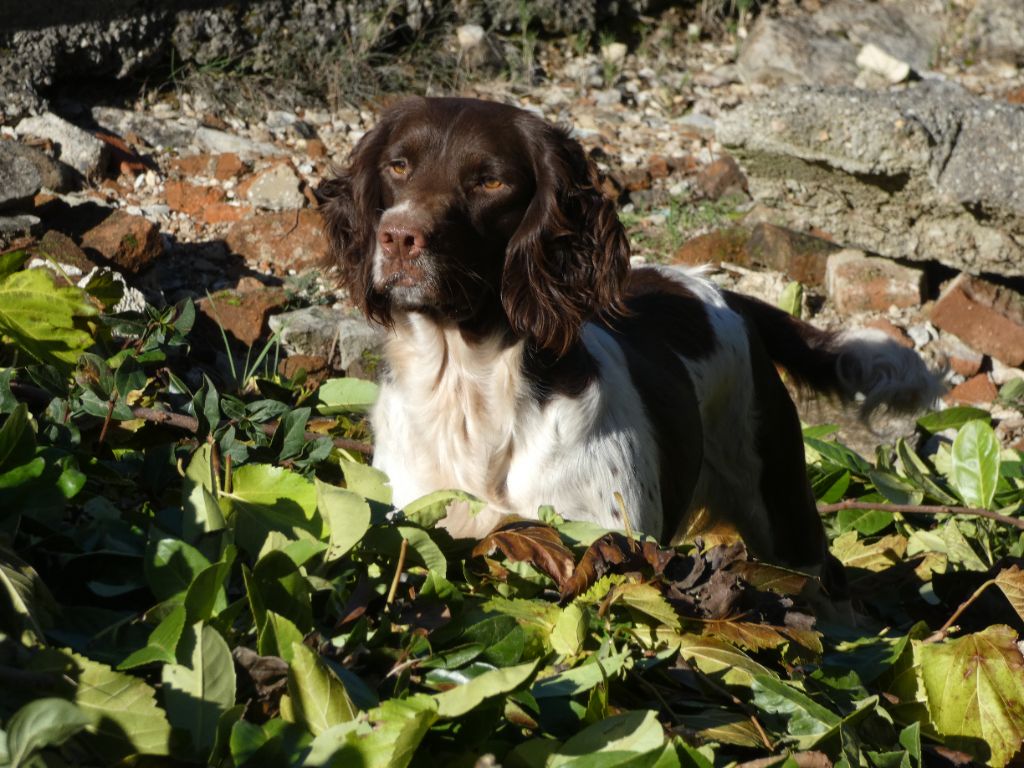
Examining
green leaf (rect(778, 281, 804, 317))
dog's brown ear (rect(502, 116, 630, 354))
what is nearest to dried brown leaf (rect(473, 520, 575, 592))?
dog's brown ear (rect(502, 116, 630, 354))

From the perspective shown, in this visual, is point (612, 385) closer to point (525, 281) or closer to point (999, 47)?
point (525, 281)

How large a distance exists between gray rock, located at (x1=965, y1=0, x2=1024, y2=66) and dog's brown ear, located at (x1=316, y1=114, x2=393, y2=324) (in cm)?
582

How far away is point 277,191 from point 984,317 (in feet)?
10.1

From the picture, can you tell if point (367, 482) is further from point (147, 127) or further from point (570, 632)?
point (147, 127)

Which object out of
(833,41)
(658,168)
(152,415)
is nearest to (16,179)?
(152,415)

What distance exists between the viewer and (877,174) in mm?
5402

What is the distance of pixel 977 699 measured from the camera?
1.79 m

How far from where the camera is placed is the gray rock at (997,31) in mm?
8203

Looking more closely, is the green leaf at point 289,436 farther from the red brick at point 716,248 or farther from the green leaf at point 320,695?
the red brick at point 716,248

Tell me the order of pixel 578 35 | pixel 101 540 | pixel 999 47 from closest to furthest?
pixel 101 540 → pixel 578 35 → pixel 999 47

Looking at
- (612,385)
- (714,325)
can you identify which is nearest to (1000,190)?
(714,325)

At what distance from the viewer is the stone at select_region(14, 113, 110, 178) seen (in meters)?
5.54

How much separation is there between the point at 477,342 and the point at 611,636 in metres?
1.85

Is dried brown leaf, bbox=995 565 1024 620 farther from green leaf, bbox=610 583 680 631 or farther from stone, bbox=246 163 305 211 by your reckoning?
stone, bbox=246 163 305 211
